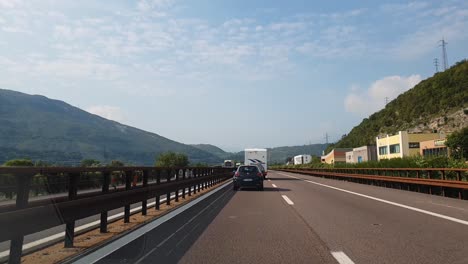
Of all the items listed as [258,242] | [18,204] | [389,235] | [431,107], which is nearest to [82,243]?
[18,204]

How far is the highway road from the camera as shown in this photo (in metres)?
6.45

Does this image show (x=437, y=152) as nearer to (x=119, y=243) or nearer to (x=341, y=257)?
(x=341, y=257)

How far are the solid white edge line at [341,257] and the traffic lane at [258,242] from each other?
0.10m

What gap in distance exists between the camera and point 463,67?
127188mm

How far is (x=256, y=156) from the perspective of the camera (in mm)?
44906

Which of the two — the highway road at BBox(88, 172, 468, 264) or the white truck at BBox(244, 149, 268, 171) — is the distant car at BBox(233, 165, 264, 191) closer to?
the highway road at BBox(88, 172, 468, 264)

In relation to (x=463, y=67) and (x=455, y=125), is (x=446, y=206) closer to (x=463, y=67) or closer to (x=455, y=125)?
(x=455, y=125)

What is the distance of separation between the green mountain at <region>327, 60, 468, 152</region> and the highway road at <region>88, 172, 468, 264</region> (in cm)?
10159

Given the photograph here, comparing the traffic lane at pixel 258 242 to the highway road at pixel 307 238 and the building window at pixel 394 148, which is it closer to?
the highway road at pixel 307 238

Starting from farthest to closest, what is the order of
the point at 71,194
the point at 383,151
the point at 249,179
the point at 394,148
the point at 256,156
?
the point at 383,151 → the point at 394,148 → the point at 256,156 → the point at 249,179 → the point at 71,194

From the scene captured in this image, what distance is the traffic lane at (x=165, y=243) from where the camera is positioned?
21.1 ft

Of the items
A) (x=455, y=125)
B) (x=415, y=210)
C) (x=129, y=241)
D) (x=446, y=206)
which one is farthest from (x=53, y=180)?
(x=455, y=125)

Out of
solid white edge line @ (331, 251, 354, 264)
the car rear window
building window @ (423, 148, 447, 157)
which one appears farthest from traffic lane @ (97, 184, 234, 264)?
building window @ (423, 148, 447, 157)

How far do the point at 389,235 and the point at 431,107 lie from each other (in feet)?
420
